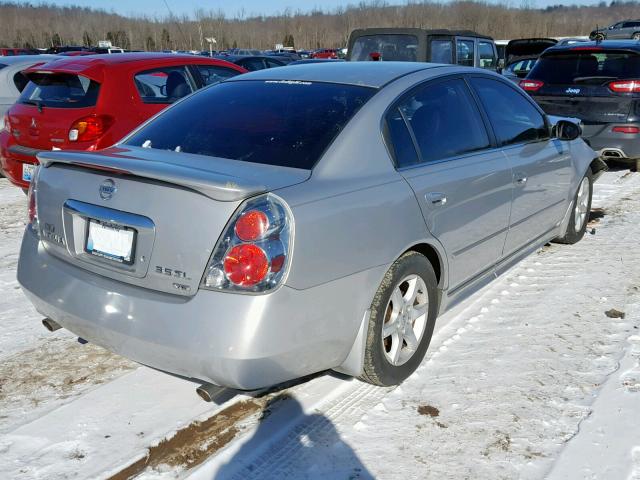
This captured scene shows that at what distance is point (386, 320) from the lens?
3.06 meters

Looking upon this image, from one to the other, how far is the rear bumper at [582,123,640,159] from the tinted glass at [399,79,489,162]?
4.69 meters

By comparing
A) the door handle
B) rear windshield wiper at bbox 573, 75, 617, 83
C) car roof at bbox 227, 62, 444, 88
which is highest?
car roof at bbox 227, 62, 444, 88

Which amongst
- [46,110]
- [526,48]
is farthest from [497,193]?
[526,48]

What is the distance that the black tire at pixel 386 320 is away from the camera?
2.87 m

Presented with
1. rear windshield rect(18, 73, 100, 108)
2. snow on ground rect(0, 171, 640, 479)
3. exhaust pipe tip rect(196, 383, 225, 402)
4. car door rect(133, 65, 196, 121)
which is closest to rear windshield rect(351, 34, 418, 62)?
car door rect(133, 65, 196, 121)

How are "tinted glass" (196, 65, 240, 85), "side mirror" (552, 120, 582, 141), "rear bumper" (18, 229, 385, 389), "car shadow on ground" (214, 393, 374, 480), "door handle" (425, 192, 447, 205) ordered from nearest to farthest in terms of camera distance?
"rear bumper" (18, 229, 385, 389), "car shadow on ground" (214, 393, 374, 480), "door handle" (425, 192, 447, 205), "side mirror" (552, 120, 582, 141), "tinted glass" (196, 65, 240, 85)

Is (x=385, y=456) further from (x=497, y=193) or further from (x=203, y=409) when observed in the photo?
(x=497, y=193)

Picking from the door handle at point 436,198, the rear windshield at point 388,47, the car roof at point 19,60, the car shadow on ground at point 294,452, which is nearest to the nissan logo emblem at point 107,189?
the car shadow on ground at point 294,452

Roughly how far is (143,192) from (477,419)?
5.92 feet

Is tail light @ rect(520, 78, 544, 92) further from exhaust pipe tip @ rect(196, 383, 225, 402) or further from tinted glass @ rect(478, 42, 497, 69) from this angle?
exhaust pipe tip @ rect(196, 383, 225, 402)

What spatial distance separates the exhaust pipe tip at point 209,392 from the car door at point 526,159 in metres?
2.28

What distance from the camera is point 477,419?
2.88 metres

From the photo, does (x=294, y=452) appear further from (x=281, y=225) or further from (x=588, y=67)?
(x=588, y=67)

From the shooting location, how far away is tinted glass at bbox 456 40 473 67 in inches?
434
